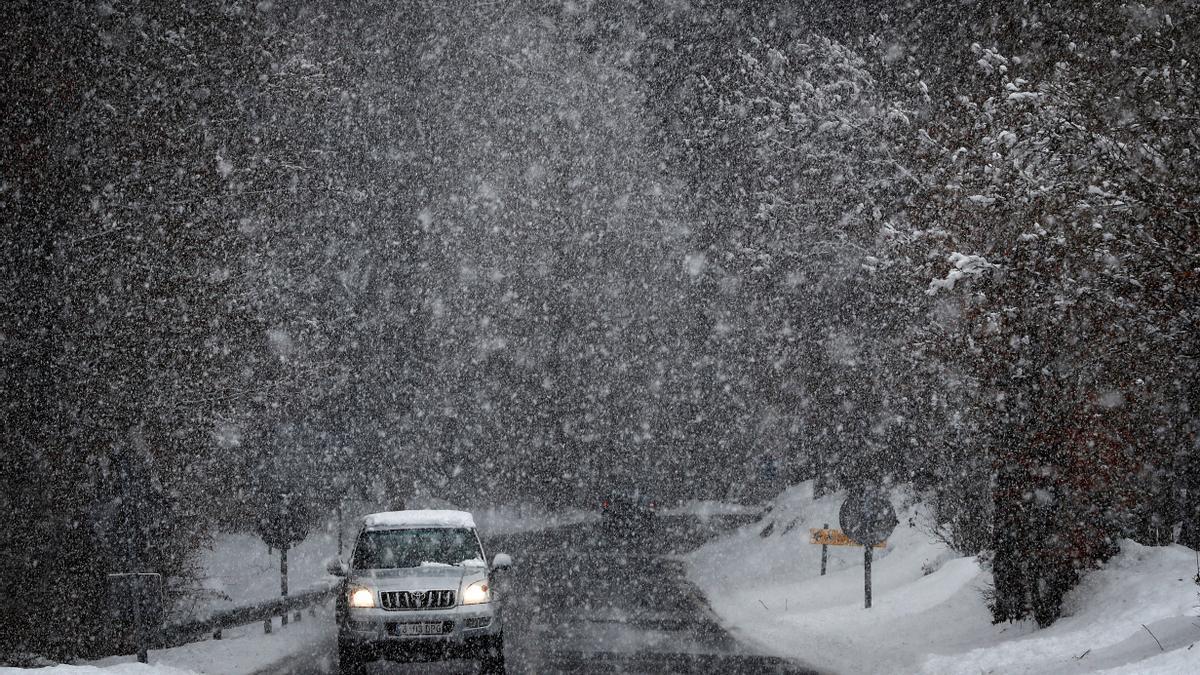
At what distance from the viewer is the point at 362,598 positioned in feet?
38.1

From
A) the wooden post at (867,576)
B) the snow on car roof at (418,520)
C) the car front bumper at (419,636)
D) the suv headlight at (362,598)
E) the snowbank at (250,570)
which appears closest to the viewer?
the car front bumper at (419,636)

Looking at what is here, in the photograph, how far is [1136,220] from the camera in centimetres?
855

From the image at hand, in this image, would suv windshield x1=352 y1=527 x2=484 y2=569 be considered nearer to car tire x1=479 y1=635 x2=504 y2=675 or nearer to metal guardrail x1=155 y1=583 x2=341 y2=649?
car tire x1=479 y1=635 x2=504 y2=675

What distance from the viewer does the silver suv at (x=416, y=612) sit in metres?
11.4

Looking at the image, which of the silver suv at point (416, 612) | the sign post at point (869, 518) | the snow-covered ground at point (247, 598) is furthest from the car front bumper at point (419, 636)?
the sign post at point (869, 518)

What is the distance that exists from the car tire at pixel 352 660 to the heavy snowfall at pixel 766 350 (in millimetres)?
43

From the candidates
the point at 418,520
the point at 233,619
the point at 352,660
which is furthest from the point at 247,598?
the point at 352,660

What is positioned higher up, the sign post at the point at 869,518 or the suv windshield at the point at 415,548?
the suv windshield at the point at 415,548

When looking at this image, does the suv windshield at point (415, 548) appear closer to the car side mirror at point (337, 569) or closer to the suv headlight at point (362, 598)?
the car side mirror at point (337, 569)

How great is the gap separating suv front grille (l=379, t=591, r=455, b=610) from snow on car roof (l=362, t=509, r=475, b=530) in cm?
133

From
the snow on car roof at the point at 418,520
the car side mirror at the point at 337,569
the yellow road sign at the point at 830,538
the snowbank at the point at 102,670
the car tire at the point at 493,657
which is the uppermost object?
the snow on car roof at the point at 418,520

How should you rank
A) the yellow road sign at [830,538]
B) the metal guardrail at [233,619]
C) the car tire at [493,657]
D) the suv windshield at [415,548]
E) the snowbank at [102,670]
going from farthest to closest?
the yellow road sign at [830,538]
the metal guardrail at [233,619]
the suv windshield at [415,548]
the car tire at [493,657]
the snowbank at [102,670]

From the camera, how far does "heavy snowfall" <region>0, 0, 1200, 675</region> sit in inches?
392

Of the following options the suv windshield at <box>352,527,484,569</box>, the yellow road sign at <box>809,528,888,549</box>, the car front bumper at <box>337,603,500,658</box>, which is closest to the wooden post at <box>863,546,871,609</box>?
the yellow road sign at <box>809,528,888,549</box>
